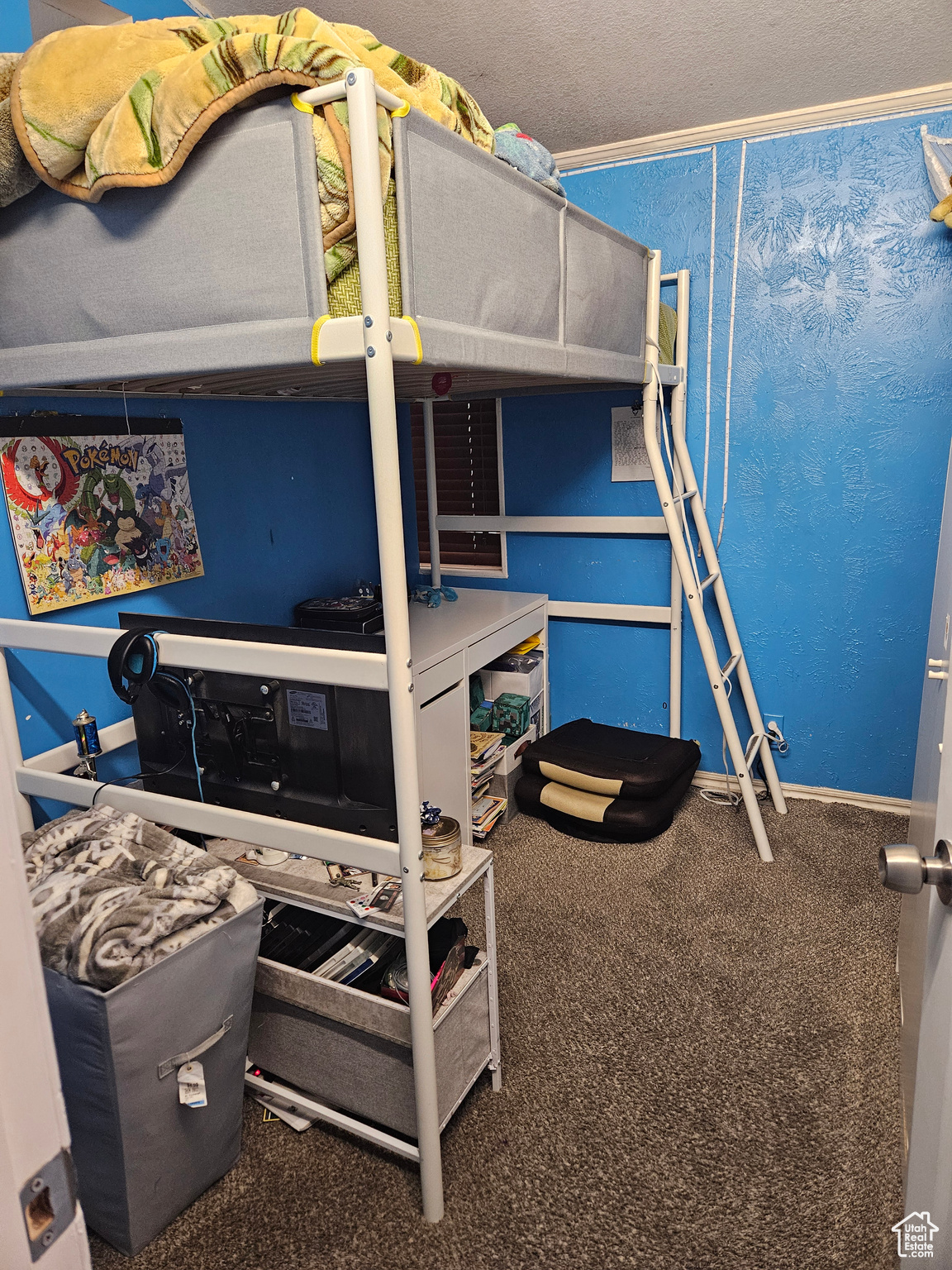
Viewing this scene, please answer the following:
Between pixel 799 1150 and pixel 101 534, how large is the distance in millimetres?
2029

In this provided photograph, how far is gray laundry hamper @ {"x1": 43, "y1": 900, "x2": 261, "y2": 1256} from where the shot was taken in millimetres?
1253

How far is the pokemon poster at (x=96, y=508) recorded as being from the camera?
1730 millimetres

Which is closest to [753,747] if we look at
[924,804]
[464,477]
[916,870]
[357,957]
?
[924,804]

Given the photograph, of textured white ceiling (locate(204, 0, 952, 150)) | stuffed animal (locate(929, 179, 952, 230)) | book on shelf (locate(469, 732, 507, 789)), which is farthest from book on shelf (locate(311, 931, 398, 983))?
stuffed animal (locate(929, 179, 952, 230))

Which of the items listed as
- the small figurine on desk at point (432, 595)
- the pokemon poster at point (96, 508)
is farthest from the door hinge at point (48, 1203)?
the small figurine on desk at point (432, 595)

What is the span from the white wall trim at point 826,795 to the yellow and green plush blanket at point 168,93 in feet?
8.09

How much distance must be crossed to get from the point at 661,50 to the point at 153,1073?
8.48ft

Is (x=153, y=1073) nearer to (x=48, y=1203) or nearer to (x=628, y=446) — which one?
(x=48, y=1203)

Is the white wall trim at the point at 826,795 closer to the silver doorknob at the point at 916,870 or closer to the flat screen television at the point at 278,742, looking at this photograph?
the flat screen television at the point at 278,742

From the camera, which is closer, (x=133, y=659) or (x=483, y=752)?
(x=133, y=659)

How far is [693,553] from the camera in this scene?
2.88 m

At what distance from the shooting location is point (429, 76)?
1.33 m

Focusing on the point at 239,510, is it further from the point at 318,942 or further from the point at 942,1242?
the point at 942,1242

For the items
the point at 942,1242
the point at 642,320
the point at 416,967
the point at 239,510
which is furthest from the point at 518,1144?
the point at 642,320
